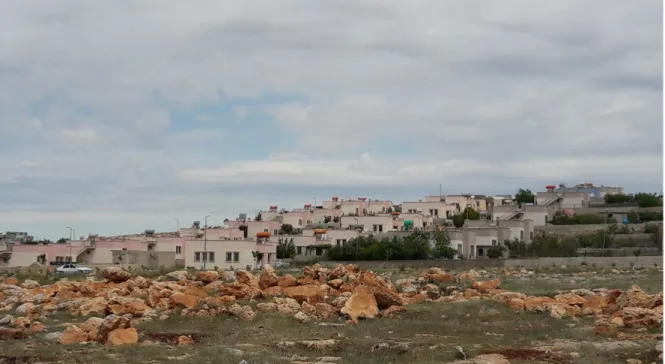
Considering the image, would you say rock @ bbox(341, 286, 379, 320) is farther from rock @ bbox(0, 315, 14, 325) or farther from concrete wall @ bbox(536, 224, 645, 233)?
concrete wall @ bbox(536, 224, 645, 233)

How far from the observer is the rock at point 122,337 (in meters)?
21.2

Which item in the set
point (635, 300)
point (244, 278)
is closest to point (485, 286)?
point (244, 278)

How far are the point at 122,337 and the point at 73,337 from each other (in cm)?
130

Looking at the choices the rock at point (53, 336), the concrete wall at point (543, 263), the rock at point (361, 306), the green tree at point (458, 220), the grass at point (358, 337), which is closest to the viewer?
the grass at point (358, 337)

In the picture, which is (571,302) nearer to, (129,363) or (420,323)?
(420,323)

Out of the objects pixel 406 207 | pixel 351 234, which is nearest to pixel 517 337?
pixel 351 234

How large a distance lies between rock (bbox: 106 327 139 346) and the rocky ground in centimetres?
3

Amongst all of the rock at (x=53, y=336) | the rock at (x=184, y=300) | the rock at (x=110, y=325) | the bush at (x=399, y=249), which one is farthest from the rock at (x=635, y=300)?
the bush at (x=399, y=249)

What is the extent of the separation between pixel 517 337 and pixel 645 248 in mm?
61236

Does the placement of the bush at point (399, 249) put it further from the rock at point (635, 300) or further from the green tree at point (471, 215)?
the rock at point (635, 300)

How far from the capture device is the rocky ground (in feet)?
62.5

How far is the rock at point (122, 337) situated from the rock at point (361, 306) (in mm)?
6527

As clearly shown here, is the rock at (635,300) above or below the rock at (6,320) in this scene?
above

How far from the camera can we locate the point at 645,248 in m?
78.9
